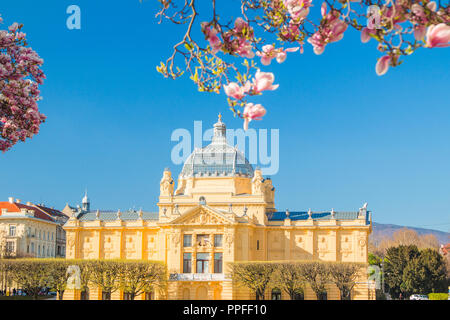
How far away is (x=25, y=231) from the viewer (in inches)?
3974

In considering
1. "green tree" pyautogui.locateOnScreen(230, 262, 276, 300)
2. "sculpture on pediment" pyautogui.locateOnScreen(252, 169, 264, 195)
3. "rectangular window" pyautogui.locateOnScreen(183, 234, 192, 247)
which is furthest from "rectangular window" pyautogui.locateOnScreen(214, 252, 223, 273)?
"sculpture on pediment" pyautogui.locateOnScreen(252, 169, 264, 195)

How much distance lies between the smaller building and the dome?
31.9 m

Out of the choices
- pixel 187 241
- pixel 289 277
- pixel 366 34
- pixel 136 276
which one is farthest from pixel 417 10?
pixel 187 241

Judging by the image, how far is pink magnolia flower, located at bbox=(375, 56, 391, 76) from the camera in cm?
714

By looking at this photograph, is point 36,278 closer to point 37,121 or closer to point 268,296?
point 268,296

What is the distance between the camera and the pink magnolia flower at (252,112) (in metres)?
8.66

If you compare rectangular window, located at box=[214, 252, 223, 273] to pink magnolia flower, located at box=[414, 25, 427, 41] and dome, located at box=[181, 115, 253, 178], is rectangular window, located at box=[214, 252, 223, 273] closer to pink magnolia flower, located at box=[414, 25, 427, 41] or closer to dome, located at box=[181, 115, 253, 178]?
dome, located at box=[181, 115, 253, 178]

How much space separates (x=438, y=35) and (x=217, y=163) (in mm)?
76940

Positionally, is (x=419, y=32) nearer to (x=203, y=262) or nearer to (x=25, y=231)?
(x=203, y=262)

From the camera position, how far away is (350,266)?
236 feet

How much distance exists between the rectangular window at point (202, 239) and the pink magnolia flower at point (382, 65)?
227 feet
